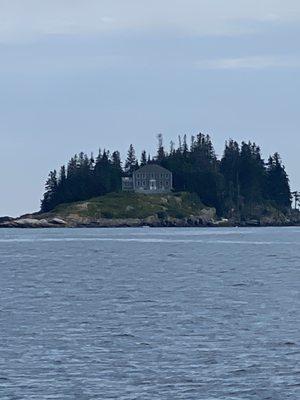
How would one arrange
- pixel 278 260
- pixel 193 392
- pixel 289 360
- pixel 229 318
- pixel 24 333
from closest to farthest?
pixel 193 392 → pixel 289 360 → pixel 24 333 → pixel 229 318 → pixel 278 260

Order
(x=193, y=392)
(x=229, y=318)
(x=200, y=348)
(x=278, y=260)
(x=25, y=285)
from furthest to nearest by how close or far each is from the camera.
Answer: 1. (x=278, y=260)
2. (x=25, y=285)
3. (x=229, y=318)
4. (x=200, y=348)
5. (x=193, y=392)

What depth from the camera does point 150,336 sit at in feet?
157

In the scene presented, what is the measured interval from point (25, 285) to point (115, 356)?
35997 millimetres

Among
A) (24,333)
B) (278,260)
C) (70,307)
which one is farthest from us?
(278,260)

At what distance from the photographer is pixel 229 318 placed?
5434 cm

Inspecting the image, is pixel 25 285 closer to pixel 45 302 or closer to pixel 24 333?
pixel 45 302

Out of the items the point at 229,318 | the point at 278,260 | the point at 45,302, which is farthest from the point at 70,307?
the point at 278,260

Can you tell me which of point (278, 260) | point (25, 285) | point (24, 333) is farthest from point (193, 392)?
point (278, 260)

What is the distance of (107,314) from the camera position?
2228 inches

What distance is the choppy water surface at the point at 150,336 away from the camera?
36719mm

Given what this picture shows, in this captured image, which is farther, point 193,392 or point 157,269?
point 157,269

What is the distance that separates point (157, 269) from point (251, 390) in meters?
64.5

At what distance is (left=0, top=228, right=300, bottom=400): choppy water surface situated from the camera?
36719mm

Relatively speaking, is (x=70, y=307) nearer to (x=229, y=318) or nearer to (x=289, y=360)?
(x=229, y=318)
